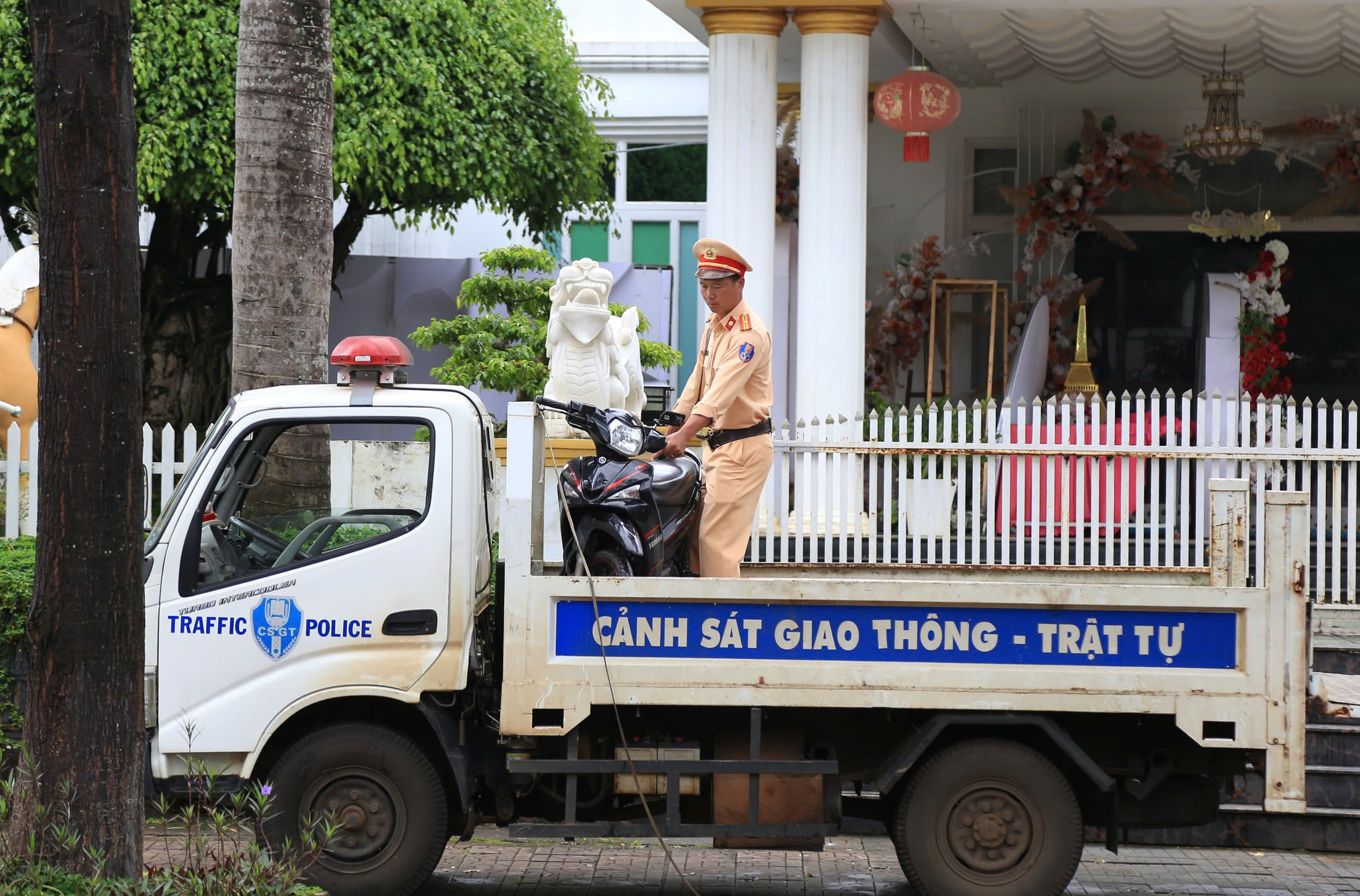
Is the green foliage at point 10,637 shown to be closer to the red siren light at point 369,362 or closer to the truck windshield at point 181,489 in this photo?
the truck windshield at point 181,489

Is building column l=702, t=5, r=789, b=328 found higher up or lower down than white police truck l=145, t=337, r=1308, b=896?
higher up

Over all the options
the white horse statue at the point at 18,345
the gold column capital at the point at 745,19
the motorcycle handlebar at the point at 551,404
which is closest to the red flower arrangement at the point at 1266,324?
the gold column capital at the point at 745,19

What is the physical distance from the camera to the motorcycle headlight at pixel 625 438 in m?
5.74

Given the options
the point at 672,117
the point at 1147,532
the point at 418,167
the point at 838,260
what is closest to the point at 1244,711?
the point at 1147,532

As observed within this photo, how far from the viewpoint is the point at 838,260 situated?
456 inches

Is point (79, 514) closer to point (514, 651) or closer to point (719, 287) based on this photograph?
point (514, 651)

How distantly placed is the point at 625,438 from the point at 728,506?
624 millimetres

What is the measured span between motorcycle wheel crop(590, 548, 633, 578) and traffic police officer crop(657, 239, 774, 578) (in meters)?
0.48

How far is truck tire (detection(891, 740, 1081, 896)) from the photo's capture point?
17.5 ft

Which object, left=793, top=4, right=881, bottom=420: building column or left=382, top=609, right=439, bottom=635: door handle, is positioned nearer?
left=382, top=609, right=439, bottom=635: door handle

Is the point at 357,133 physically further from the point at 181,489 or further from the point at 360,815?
the point at 360,815

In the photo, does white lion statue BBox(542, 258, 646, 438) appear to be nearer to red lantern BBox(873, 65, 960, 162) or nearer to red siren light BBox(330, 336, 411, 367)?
red lantern BBox(873, 65, 960, 162)

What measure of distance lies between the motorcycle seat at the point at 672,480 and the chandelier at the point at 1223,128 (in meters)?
8.57

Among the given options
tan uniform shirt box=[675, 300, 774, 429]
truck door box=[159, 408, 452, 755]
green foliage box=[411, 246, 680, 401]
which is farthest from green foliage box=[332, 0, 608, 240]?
truck door box=[159, 408, 452, 755]
